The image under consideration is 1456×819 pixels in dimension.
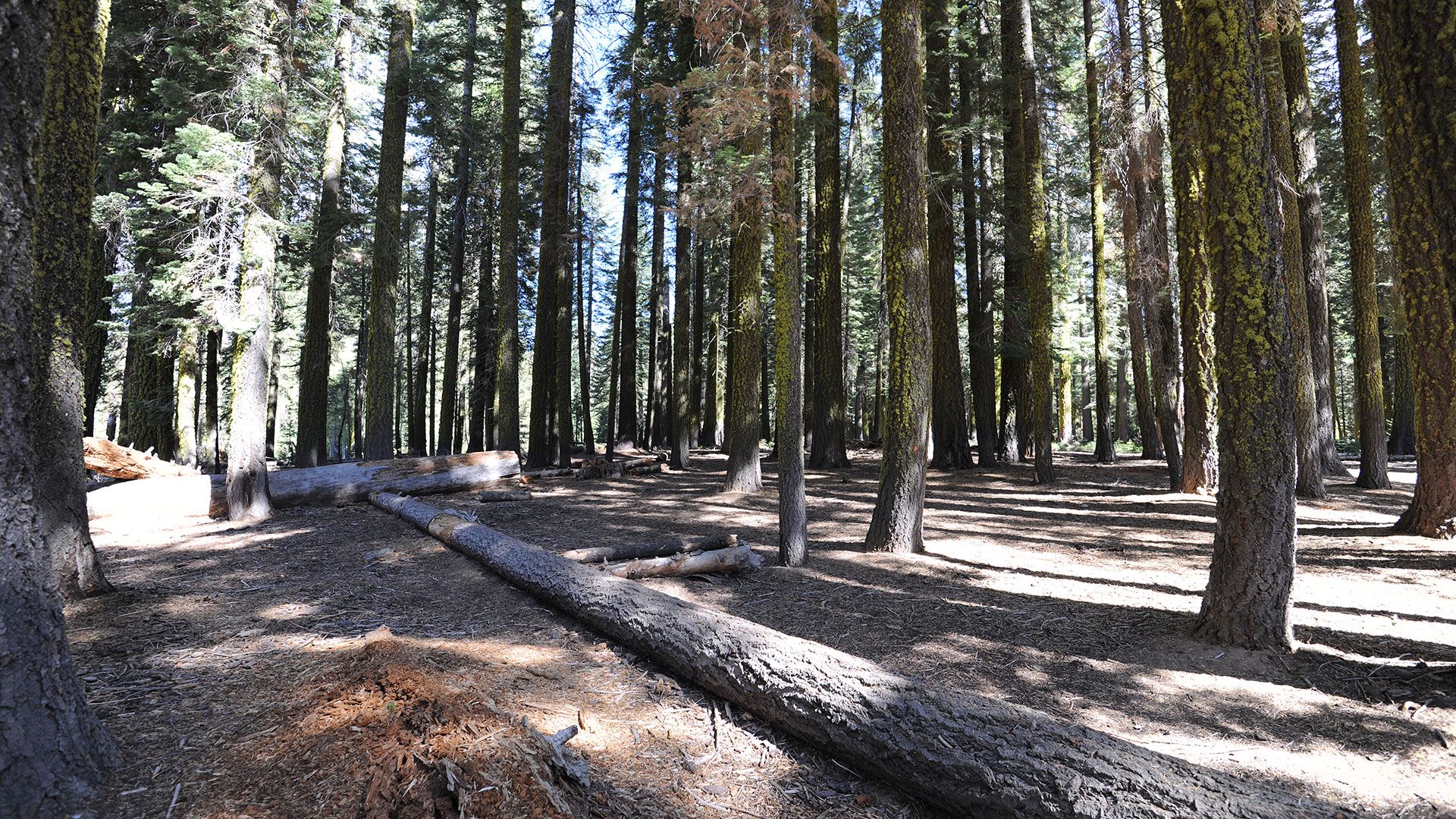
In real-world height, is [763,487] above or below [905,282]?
below

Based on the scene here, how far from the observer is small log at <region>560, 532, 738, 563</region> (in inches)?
271

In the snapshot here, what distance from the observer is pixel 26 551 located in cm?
266

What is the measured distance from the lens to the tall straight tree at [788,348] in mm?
7070

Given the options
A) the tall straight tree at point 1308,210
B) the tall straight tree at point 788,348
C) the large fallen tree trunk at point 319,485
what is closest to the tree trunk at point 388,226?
the large fallen tree trunk at point 319,485

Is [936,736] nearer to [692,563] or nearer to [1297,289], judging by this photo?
[692,563]

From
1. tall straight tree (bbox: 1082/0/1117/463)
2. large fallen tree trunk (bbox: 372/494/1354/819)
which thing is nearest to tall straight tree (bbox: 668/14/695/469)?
tall straight tree (bbox: 1082/0/1117/463)

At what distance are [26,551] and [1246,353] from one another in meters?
7.03

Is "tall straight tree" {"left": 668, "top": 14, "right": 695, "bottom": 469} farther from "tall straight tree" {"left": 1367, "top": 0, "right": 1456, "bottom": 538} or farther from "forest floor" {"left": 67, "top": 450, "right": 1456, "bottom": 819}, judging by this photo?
"tall straight tree" {"left": 1367, "top": 0, "right": 1456, "bottom": 538}

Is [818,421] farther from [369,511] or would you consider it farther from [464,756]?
[464,756]

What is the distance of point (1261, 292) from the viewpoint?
15.1ft

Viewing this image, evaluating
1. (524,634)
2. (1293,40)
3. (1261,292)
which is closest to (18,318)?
(524,634)

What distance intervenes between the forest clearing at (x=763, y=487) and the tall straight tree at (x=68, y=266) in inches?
2.0

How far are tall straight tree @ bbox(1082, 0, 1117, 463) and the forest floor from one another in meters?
9.36

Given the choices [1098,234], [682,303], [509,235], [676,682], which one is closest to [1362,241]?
[1098,234]
